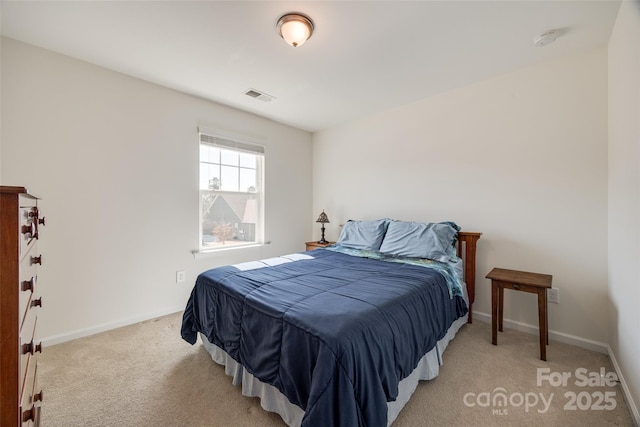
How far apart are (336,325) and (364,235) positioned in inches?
75.9

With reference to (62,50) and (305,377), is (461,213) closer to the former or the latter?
(305,377)

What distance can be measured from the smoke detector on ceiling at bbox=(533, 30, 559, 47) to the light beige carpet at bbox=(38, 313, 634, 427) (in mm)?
2404

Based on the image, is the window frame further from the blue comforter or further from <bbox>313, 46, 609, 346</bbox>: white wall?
<bbox>313, 46, 609, 346</bbox>: white wall

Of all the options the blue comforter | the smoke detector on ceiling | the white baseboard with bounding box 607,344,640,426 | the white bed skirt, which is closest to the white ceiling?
the smoke detector on ceiling

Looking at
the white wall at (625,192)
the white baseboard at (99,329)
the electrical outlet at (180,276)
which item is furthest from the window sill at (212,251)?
the white wall at (625,192)

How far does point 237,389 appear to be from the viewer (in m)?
1.70

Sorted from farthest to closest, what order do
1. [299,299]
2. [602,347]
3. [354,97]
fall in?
1. [354,97]
2. [602,347]
3. [299,299]

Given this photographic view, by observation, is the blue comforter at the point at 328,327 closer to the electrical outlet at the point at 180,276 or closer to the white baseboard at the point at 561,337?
the white baseboard at the point at 561,337

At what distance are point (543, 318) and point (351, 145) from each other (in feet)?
9.39

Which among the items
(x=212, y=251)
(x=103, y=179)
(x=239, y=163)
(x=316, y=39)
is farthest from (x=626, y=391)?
(x=103, y=179)

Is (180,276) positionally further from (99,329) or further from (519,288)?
(519,288)

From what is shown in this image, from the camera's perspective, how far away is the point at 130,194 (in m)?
2.62

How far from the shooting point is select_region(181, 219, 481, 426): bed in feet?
3.76

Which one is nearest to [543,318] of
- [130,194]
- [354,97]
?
[354,97]
